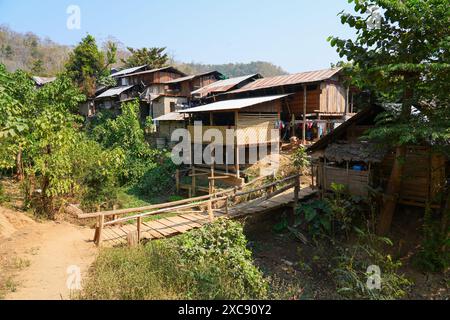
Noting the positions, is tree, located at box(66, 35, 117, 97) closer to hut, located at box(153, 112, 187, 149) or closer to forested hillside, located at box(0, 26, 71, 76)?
hut, located at box(153, 112, 187, 149)

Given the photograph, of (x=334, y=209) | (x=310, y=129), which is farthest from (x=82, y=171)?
(x=310, y=129)

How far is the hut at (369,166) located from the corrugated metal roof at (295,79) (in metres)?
7.68

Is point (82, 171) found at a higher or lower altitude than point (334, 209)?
higher

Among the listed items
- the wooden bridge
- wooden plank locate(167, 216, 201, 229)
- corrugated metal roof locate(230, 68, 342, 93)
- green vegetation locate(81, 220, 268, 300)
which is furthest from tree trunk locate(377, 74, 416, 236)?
corrugated metal roof locate(230, 68, 342, 93)

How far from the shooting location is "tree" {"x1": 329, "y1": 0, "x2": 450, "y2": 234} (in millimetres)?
6762

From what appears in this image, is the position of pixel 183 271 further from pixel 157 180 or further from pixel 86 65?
pixel 86 65

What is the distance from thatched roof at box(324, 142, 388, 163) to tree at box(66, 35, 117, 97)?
105 feet

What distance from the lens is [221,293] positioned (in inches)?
215

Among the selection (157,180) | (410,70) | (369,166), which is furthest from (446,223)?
(157,180)

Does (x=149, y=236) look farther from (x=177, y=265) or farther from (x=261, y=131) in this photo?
(x=261, y=131)

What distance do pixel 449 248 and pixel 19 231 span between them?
37.9ft

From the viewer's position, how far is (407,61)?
7.44m

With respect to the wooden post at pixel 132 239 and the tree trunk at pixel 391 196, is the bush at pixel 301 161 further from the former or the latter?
the wooden post at pixel 132 239

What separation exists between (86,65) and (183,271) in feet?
112
